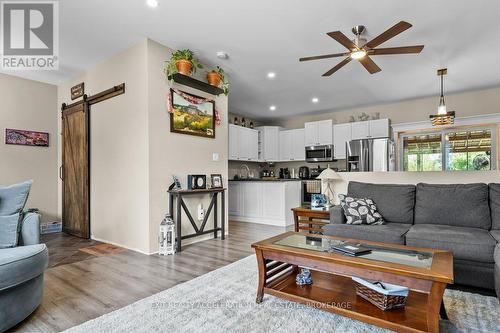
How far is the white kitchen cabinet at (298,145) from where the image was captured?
7180 mm

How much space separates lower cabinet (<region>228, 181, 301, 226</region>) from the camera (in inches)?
216

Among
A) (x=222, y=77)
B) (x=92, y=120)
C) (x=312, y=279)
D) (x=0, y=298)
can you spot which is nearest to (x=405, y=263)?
(x=312, y=279)

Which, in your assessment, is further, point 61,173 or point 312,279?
point 61,173

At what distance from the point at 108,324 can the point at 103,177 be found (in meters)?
2.71

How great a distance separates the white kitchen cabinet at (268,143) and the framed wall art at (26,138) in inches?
186

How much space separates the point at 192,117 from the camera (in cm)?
396

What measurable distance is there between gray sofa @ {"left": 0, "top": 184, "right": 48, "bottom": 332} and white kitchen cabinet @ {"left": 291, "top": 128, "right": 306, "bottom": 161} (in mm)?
5937

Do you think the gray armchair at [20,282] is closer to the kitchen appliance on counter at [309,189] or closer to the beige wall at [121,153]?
the beige wall at [121,153]

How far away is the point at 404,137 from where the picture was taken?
6.12 m

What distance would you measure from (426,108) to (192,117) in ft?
16.6

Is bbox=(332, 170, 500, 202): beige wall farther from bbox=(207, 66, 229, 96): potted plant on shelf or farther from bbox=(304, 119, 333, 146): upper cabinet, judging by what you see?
bbox=(304, 119, 333, 146): upper cabinet

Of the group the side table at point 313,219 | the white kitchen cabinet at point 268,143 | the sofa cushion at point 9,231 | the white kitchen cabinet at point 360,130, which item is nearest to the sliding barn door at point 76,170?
the sofa cushion at point 9,231

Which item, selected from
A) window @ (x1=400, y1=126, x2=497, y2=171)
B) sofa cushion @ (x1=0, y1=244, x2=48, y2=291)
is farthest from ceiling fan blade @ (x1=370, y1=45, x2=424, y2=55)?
window @ (x1=400, y1=126, x2=497, y2=171)

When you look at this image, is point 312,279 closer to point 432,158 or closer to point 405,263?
point 405,263
